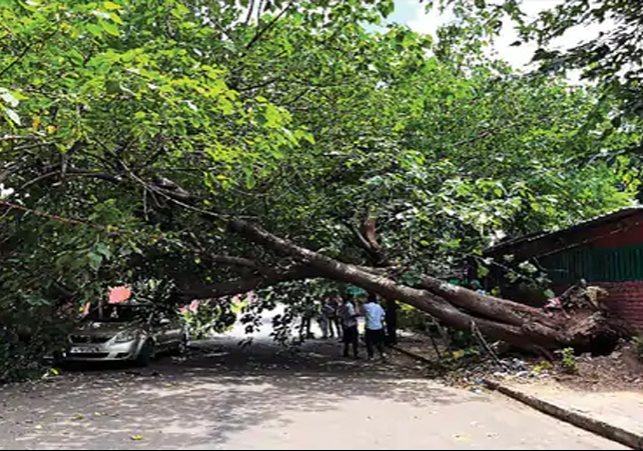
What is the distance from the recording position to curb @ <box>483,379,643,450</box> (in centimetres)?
732

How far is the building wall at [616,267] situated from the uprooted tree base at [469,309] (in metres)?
0.40

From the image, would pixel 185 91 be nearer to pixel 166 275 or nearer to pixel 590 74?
pixel 590 74

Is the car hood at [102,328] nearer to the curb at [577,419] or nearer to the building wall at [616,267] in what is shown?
the curb at [577,419]

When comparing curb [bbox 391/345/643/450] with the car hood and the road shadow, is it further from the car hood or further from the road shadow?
the car hood

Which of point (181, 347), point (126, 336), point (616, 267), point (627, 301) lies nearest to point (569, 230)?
point (616, 267)

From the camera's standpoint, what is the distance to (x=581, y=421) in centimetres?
834

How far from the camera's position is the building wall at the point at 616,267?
11797 millimetres

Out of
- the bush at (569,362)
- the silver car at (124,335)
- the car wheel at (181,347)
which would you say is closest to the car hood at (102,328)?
the silver car at (124,335)

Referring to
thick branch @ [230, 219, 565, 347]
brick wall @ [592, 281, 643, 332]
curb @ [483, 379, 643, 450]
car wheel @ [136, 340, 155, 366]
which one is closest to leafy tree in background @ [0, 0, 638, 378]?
thick branch @ [230, 219, 565, 347]

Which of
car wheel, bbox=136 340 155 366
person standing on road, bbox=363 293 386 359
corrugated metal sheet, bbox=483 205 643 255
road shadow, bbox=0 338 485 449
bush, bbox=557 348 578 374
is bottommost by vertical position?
road shadow, bbox=0 338 485 449

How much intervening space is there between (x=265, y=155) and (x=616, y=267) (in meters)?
7.18

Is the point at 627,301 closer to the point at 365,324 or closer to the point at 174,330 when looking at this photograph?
the point at 365,324

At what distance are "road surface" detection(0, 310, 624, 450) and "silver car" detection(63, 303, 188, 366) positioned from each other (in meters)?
0.50

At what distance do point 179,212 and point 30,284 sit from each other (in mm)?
3141
